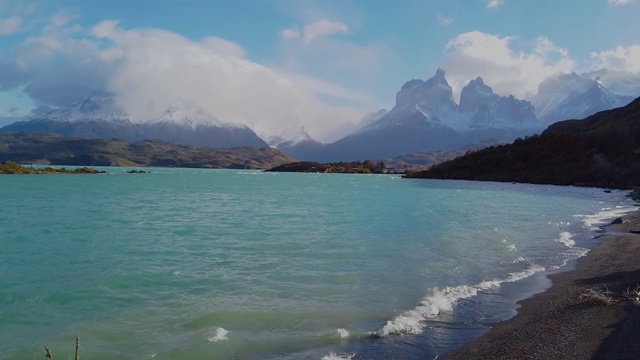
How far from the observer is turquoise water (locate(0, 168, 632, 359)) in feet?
51.1

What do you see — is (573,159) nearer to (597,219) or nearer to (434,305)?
(597,219)

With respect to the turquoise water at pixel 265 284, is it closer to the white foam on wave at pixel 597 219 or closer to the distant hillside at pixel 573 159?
the white foam on wave at pixel 597 219

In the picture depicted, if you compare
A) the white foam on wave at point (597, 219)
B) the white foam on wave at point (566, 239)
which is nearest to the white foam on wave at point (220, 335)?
the white foam on wave at point (566, 239)

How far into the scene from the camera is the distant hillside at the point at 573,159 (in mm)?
124750

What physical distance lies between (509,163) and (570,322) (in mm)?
165837

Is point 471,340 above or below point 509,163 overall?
below

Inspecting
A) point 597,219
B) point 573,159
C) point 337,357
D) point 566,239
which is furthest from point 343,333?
point 573,159

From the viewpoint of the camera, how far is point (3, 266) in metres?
27.4

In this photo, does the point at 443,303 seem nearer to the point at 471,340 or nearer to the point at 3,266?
the point at 471,340

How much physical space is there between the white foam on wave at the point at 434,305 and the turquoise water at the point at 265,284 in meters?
0.08

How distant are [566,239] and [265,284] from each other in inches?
1005

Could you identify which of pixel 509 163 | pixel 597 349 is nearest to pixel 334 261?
pixel 597 349

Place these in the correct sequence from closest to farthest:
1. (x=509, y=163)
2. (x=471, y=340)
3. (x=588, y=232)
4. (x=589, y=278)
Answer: (x=471, y=340) → (x=589, y=278) → (x=588, y=232) → (x=509, y=163)

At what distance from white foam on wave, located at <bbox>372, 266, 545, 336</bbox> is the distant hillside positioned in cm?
10886
